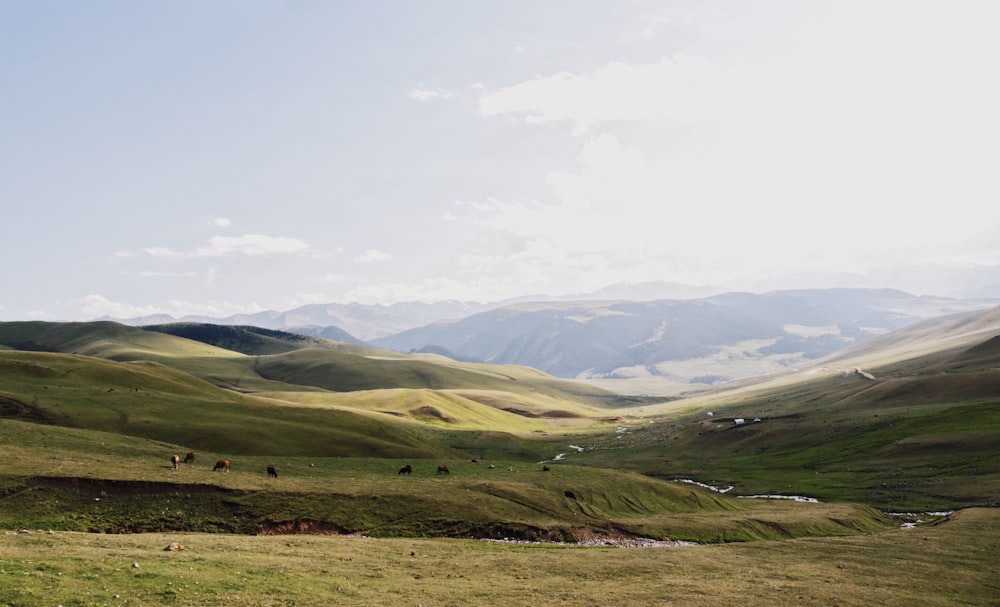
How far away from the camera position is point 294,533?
4653cm

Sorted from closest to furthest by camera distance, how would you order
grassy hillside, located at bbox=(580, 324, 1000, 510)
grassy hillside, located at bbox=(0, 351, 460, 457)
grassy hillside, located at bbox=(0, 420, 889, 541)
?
grassy hillside, located at bbox=(0, 420, 889, 541)
grassy hillside, located at bbox=(0, 351, 460, 457)
grassy hillside, located at bbox=(580, 324, 1000, 510)

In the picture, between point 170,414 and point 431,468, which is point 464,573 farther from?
point 170,414

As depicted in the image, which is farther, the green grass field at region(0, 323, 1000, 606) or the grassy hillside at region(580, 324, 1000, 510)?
the grassy hillside at region(580, 324, 1000, 510)

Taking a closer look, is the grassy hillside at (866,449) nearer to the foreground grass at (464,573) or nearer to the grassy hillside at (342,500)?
the grassy hillside at (342,500)

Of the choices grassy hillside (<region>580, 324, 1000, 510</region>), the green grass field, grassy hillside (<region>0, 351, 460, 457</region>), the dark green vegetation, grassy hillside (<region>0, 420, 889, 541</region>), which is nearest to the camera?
the green grass field

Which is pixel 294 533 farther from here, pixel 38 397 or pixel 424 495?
pixel 38 397

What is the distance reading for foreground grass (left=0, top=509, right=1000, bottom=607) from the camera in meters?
26.1

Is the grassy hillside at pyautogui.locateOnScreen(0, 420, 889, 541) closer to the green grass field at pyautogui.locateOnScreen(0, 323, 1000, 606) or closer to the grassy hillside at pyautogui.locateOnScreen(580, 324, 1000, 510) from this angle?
the green grass field at pyautogui.locateOnScreen(0, 323, 1000, 606)

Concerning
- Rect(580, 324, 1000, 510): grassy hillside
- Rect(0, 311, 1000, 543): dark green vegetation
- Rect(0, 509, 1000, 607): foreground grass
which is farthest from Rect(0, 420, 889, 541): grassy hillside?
Rect(580, 324, 1000, 510): grassy hillside

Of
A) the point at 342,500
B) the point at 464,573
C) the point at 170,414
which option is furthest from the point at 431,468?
the point at 464,573

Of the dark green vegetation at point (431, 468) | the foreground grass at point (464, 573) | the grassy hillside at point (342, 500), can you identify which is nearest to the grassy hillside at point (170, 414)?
the dark green vegetation at point (431, 468)

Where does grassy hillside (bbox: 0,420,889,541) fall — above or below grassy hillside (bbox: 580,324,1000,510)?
above

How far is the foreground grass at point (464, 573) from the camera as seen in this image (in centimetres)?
2606

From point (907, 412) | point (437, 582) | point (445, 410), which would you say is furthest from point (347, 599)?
point (445, 410)
